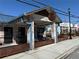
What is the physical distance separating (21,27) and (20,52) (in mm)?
10317

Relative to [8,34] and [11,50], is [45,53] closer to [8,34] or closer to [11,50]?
[11,50]

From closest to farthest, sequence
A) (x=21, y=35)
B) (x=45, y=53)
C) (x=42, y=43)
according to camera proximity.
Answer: (x=45, y=53)
(x=42, y=43)
(x=21, y=35)

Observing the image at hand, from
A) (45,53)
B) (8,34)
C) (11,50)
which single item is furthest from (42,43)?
(11,50)

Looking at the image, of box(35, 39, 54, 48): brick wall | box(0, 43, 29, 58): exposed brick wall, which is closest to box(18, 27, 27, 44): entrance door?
box(35, 39, 54, 48): brick wall

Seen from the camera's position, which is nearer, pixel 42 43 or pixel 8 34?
pixel 42 43

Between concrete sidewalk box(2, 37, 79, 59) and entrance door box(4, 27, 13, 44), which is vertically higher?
entrance door box(4, 27, 13, 44)

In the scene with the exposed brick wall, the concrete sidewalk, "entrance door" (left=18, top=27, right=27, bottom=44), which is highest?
"entrance door" (left=18, top=27, right=27, bottom=44)

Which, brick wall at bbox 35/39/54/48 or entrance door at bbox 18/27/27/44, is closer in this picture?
brick wall at bbox 35/39/54/48

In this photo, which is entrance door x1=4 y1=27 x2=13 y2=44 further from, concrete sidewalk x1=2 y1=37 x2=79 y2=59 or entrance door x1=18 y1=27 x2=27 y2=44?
concrete sidewalk x1=2 y1=37 x2=79 y2=59

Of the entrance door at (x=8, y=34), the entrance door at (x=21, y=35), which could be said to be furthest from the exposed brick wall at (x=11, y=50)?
the entrance door at (x=21, y=35)

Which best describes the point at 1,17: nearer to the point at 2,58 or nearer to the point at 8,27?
the point at 8,27

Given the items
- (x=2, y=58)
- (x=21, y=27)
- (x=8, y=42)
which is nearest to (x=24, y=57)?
(x=2, y=58)

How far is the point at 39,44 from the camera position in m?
22.2

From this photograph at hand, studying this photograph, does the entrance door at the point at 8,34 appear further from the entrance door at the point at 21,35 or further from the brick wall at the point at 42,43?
the brick wall at the point at 42,43
